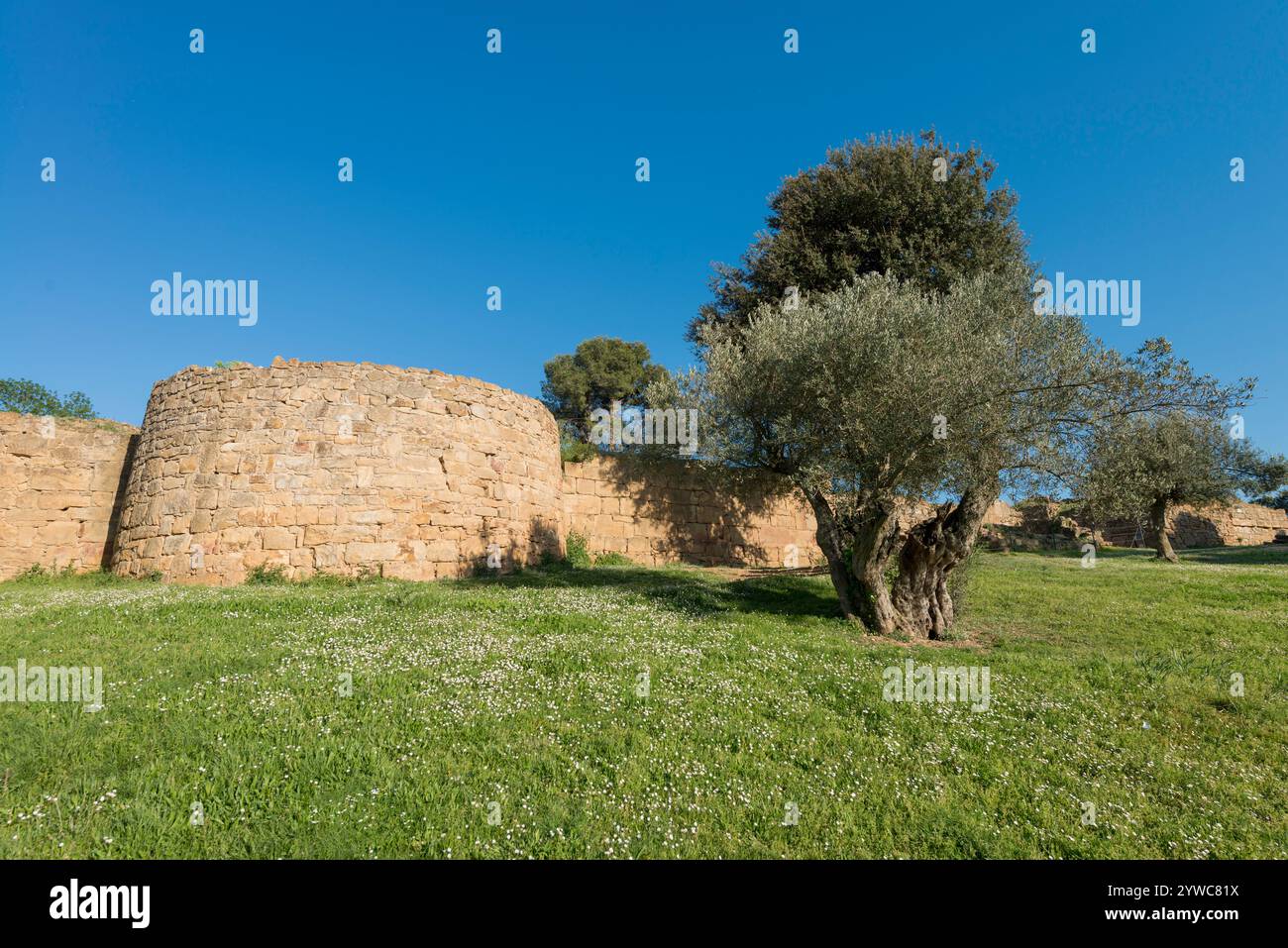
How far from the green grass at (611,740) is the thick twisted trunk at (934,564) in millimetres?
700

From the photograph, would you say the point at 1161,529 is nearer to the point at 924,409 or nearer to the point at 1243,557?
the point at 1243,557

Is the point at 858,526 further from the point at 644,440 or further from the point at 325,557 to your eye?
the point at 325,557

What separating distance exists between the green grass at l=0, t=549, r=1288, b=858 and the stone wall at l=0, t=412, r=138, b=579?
6.92 metres

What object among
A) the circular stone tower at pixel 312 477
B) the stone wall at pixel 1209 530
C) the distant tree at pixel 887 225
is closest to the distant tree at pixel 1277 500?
the stone wall at pixel 1209 530

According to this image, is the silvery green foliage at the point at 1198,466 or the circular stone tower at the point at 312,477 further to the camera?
the silvery green foliage at the point at 1198,466

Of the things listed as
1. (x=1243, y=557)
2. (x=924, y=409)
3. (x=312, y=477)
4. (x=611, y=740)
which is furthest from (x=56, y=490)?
(x=1243, y=557)

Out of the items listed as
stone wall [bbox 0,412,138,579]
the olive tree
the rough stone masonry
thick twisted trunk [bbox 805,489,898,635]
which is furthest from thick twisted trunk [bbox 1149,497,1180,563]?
stone wall [bbox 0,412,138,579]

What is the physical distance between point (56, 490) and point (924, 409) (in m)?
20.0

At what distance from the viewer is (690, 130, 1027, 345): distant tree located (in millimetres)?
19922

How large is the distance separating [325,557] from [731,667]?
10.2 meters

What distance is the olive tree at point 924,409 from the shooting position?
9.12m

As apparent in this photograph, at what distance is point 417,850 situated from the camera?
3807 millimetres

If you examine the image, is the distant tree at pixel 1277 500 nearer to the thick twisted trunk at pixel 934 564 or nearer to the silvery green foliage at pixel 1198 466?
the silvery green foliage at pixel 1198 466
